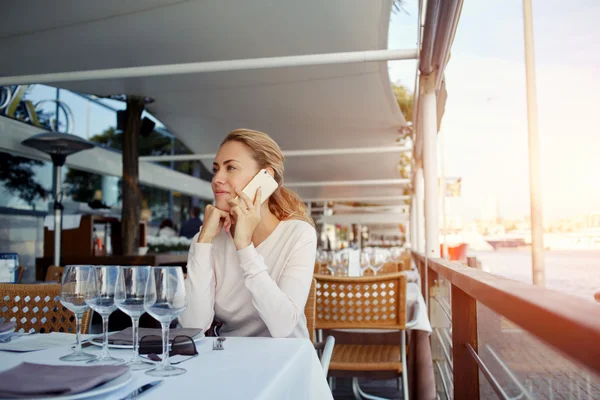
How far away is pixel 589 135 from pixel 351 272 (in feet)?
8.35

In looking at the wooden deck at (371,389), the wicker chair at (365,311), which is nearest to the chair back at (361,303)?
the wicker chair at (365,311)

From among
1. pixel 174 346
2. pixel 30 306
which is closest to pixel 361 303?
pixel 30 306

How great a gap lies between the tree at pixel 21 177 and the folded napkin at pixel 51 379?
6.43 meters

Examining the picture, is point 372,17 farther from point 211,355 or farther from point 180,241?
point 180,241

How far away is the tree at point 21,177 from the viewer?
6738mm

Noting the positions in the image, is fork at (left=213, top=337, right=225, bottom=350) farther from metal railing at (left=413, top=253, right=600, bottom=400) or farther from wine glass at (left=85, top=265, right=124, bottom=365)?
metal railing at (left=413, top=253, right=600, bottom=400)

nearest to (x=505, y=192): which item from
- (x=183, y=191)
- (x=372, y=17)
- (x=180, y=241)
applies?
(x=372, y=17)

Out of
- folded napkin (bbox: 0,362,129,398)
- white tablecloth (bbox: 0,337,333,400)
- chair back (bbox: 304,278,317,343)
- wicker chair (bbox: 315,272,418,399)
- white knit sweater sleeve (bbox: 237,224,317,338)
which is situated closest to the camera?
folded napkin (bbox: 0,362,129,398)

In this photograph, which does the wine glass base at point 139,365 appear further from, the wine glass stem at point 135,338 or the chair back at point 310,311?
the chair back at point 310,311

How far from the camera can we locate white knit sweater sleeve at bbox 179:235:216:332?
1.99 metres

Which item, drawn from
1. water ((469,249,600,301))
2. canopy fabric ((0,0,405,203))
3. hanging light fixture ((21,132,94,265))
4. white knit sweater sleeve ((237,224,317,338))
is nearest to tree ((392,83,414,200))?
canopy fabric ((0,0,405,203))

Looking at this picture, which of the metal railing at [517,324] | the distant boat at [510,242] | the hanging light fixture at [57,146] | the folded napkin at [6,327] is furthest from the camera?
the hanging light fixture at [57,146]

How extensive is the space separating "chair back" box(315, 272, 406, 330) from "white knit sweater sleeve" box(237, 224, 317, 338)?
1021 millimetres

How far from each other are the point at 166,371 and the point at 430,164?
413 centimetres
